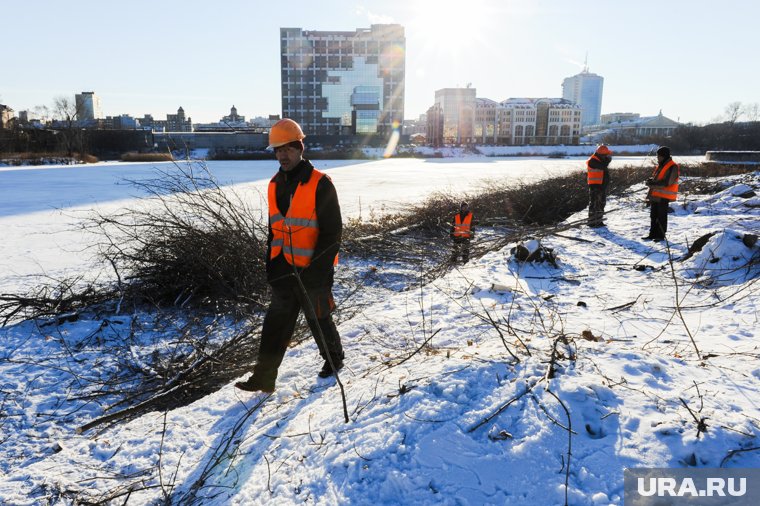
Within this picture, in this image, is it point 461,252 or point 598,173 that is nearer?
point 461,252

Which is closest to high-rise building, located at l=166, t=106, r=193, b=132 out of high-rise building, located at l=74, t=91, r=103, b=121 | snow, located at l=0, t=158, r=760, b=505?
high-rise building, located at l=74, t=91, r=103, b=121

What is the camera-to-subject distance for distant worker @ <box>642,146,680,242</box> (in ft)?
26.5

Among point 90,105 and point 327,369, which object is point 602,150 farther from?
point 90,105

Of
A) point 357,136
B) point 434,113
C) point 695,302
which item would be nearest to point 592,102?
point 434,113

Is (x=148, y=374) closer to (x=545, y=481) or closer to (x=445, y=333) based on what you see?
(x=445, y=333)

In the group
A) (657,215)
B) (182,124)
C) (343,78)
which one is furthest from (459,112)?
(657,215)

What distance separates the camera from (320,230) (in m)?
3.30

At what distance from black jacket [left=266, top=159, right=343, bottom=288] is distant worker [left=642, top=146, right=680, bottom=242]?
6.91 meters

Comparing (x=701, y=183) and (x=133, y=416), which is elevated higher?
(x=701, y=183)

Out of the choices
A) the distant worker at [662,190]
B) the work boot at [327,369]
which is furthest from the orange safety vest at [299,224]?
the distant worker at [662,190]

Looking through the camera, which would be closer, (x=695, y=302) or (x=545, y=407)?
(x=545, y=407)

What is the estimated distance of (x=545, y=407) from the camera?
94.0 inches

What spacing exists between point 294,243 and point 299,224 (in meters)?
0.15

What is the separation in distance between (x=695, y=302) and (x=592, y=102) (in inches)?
8057
